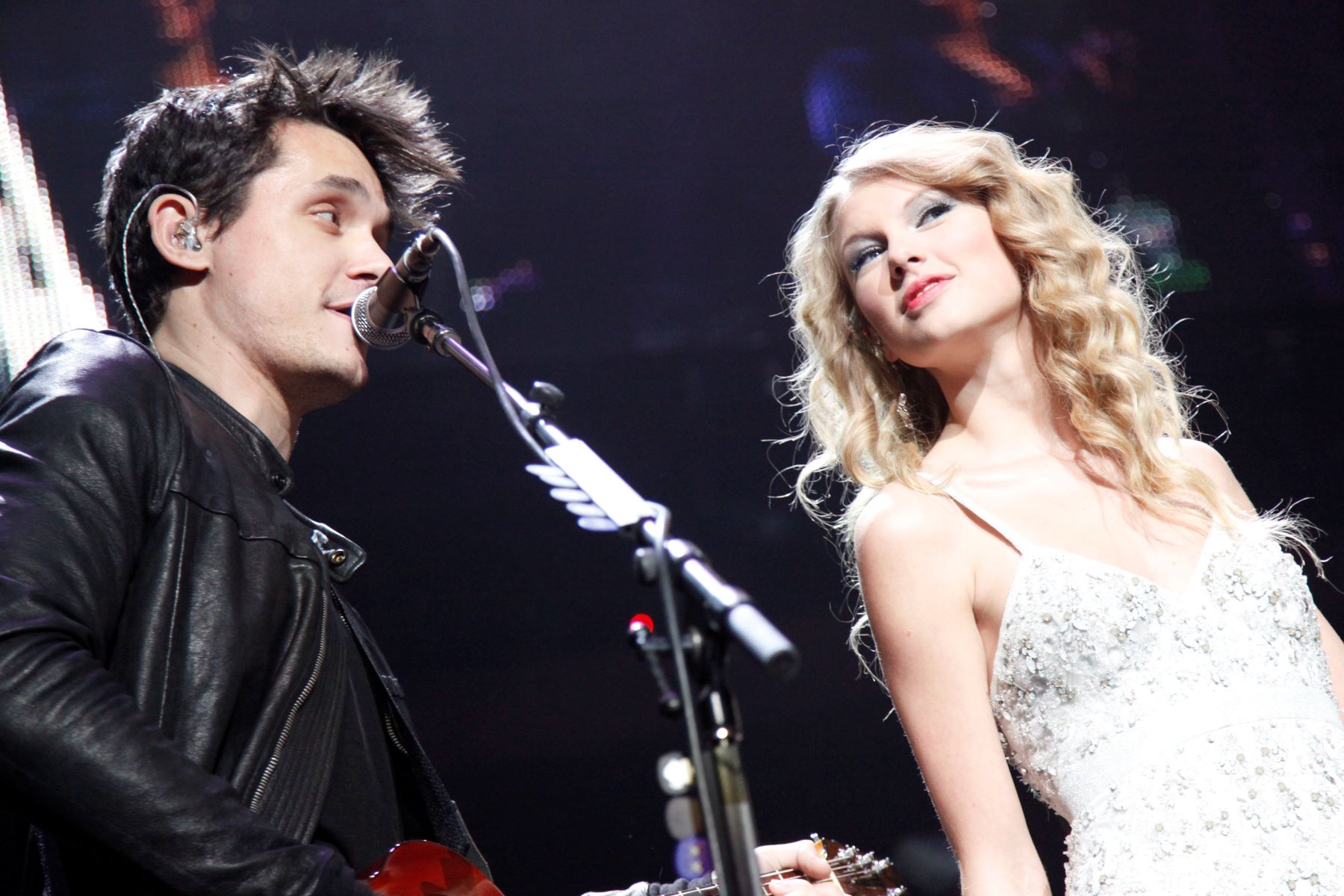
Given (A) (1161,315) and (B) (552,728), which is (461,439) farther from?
(A) (1161,315)

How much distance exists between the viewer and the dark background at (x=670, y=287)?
364 centimetres

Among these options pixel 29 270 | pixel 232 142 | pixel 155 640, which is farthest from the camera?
pixel 29 270

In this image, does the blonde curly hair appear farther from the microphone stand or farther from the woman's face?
the microphone stand

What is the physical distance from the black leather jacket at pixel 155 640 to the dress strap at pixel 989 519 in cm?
113

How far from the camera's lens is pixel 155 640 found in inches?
61.6

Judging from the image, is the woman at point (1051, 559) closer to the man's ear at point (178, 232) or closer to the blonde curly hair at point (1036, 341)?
the blonde curly hair at point (1036, 341)

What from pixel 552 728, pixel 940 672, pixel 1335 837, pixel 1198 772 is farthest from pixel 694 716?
pixel 552 728

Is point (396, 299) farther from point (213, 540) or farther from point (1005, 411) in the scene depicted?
point (1005, 411)

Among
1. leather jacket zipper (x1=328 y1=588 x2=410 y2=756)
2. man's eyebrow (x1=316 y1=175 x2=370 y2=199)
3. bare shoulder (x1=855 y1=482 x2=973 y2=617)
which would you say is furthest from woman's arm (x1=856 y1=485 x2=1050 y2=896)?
man's eyebrow (x1=316 y1=175 x2=370 y2=199)

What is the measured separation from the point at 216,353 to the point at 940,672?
144 cm

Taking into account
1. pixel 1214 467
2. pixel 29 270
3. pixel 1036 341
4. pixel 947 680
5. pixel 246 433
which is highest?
pixel 29 270

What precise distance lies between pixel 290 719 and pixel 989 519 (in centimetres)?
128

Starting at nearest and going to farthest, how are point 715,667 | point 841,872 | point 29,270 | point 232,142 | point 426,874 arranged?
point 715,667 < point 426,874 < point 841,872 < point 232,142 < point 29,270

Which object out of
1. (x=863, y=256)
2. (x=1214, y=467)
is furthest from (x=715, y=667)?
(x=1214, y=467)
